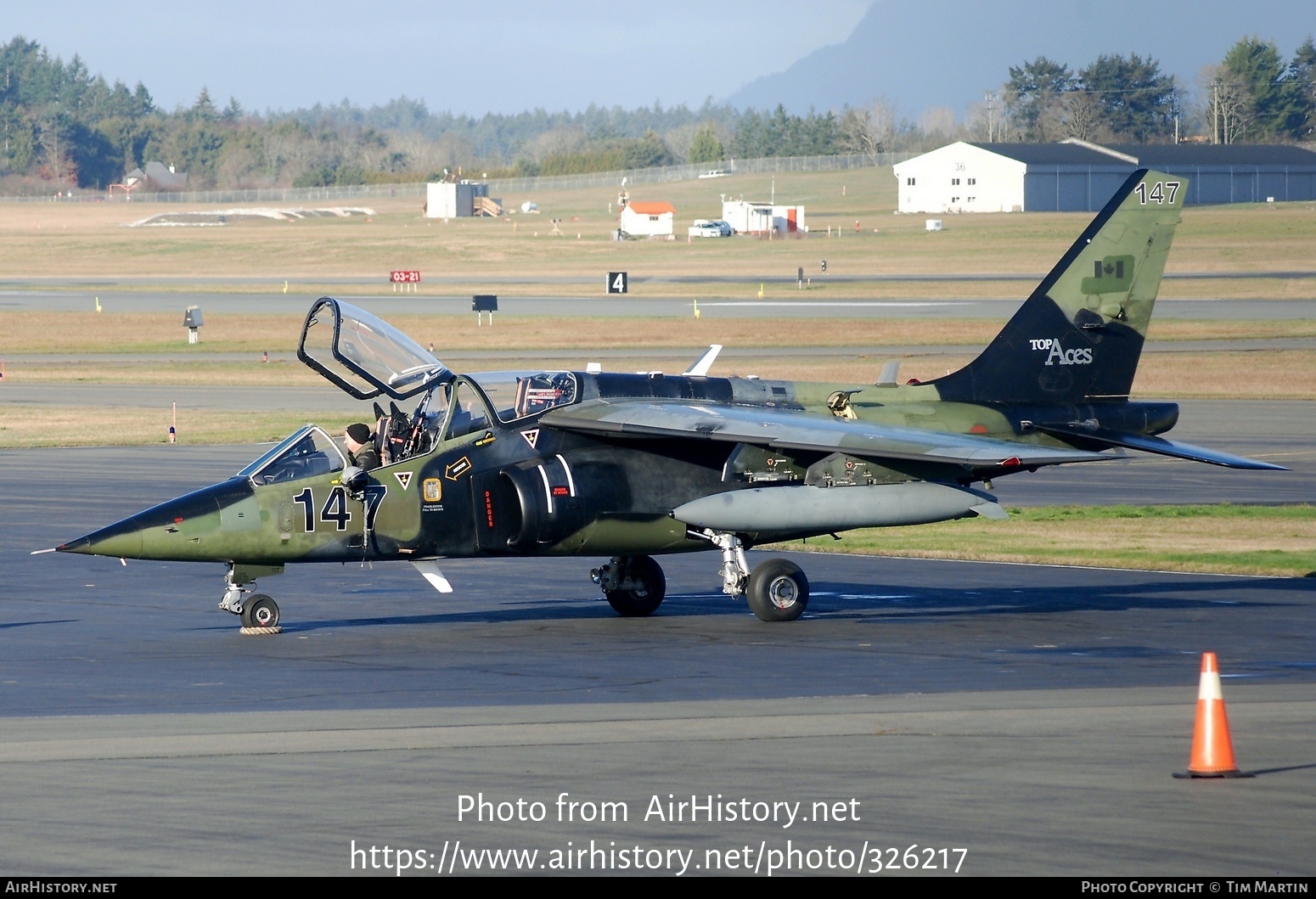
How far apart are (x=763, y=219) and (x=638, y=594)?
119m

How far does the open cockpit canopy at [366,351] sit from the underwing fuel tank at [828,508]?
3.18m

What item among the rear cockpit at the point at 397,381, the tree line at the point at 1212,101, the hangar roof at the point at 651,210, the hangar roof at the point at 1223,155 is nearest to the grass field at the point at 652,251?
the hangar roof at the point at 651,210

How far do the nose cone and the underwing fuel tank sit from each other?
4.84 meters

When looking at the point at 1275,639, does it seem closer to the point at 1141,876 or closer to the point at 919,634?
the point at 919,634

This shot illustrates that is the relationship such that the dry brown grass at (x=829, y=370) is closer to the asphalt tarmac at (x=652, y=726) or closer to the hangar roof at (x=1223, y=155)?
the asphalt tarmac at (x=652, y=726)

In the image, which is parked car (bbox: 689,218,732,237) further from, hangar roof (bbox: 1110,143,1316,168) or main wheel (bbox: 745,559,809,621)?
main wheel (bbox: 745,559,809,621)

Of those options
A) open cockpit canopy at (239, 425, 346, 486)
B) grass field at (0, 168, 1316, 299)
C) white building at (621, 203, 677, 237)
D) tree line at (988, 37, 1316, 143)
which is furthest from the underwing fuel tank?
tree line at (988, 37, 1316, 143)

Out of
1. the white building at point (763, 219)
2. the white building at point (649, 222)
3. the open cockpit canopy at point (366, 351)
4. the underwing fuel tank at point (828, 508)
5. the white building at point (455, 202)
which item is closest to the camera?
the open cockpit canopy at point (366, 351)

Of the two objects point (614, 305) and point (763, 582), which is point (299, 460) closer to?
point (763, 582)

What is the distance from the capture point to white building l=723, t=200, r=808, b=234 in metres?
134

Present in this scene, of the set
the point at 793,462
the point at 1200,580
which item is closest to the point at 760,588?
the point at 793,462

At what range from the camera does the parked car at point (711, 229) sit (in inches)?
5295

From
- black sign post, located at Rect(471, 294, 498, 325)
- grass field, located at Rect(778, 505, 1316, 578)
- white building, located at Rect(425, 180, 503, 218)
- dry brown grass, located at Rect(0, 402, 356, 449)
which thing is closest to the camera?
grass field, located at Rect(778, 505, 1316, 578)

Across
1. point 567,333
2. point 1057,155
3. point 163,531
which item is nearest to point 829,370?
point 567,333
